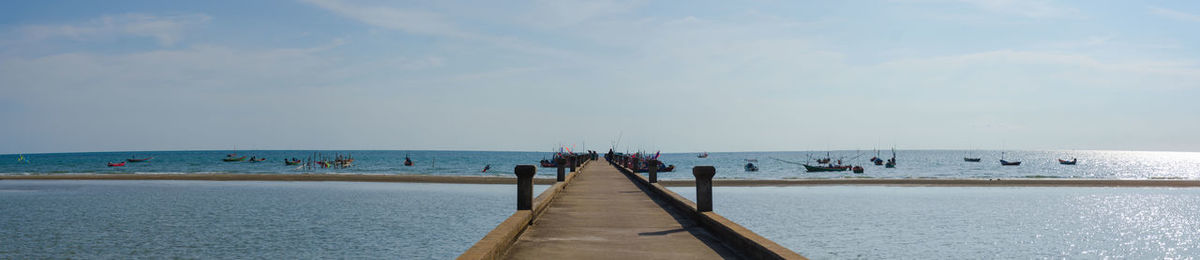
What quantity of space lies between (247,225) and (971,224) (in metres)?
23.6

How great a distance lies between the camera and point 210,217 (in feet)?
84.5

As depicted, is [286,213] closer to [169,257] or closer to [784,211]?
[169,257]

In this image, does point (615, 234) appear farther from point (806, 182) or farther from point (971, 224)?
point (806, 182)

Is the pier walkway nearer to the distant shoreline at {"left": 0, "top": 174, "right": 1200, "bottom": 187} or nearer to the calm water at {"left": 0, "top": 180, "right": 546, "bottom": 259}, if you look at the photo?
the calm water at {"left": 0, "top": 180, "right": 546, "bottom": 259}

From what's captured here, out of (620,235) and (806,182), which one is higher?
(620,235)

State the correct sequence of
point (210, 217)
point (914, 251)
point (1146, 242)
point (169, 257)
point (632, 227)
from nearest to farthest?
point (632, 227) < point (169, 257) < point (914, 251) < point (1146, 242) < point (210, 217)

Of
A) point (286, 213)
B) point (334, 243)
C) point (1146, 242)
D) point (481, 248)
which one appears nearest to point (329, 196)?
point (286, 213)

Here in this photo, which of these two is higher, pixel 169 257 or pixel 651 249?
pixel 651 249

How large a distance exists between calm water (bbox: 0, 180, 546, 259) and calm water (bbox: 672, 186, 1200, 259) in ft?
31.9

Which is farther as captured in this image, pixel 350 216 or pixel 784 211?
pixel 784 211

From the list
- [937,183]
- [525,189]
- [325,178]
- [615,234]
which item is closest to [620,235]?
[615,234]

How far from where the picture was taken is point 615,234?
11.1 m

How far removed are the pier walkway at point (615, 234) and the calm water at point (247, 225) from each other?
158 inches

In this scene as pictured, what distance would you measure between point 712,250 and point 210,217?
73.4 ft
